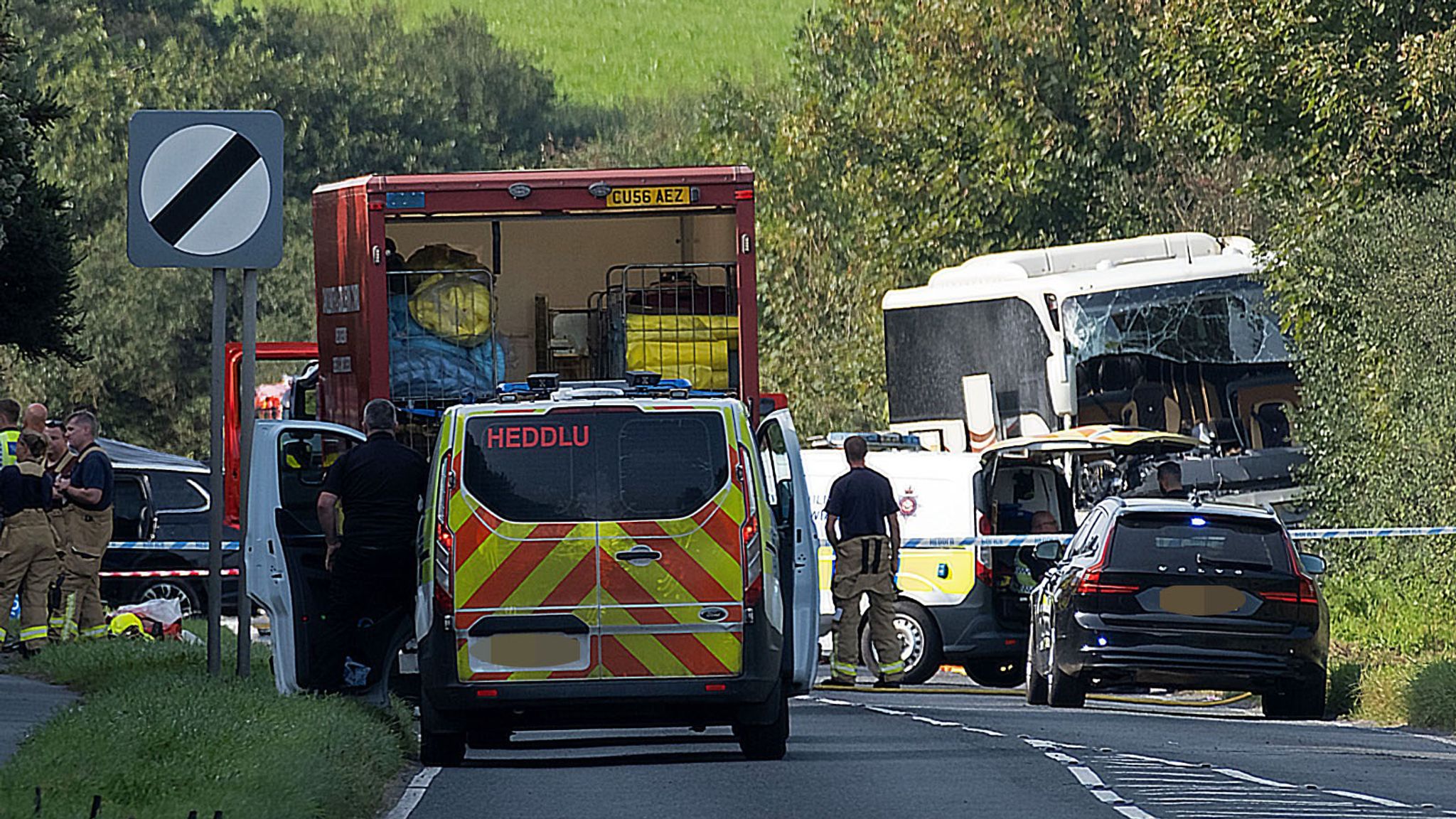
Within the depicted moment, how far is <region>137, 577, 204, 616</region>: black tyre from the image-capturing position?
28203 mm

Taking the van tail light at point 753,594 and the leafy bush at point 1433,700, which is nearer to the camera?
the van tail light at point 753,594

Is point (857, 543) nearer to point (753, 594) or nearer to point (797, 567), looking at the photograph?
point (797, 567)

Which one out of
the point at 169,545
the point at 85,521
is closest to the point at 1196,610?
the point at 85,521

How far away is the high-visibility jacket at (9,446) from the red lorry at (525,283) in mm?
2476

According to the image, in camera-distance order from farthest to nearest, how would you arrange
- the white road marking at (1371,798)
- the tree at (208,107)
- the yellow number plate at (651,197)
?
the tree at (208,107) < the yellow number plate at (651,197) < the white road marking at (1371,798)

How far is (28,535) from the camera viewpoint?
1902cm

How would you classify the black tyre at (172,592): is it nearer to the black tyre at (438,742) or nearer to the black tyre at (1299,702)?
the black tyre at (1299,702)

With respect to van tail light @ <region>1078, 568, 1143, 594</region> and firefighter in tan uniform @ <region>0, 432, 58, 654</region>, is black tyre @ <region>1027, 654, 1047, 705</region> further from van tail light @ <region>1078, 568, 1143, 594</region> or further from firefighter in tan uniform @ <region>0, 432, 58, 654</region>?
firefighter in tan uniform @ <region>0, 432, 58, 654</region>

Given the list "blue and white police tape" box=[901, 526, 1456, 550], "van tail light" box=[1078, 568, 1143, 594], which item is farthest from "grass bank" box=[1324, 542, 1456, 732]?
"van tail light" box=[1078, 568, 1143, 594]

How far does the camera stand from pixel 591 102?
10206cm

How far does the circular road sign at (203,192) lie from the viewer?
40.7 ft

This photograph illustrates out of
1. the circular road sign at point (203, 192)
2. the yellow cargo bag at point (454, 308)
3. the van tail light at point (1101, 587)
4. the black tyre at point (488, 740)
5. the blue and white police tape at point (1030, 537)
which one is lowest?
the black tyre at point (488, 740)

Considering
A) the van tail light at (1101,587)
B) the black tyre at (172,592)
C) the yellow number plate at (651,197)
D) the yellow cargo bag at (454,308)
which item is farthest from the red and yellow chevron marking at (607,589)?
the black tyre at (172,592)

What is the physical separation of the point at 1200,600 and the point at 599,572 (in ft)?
19.4
